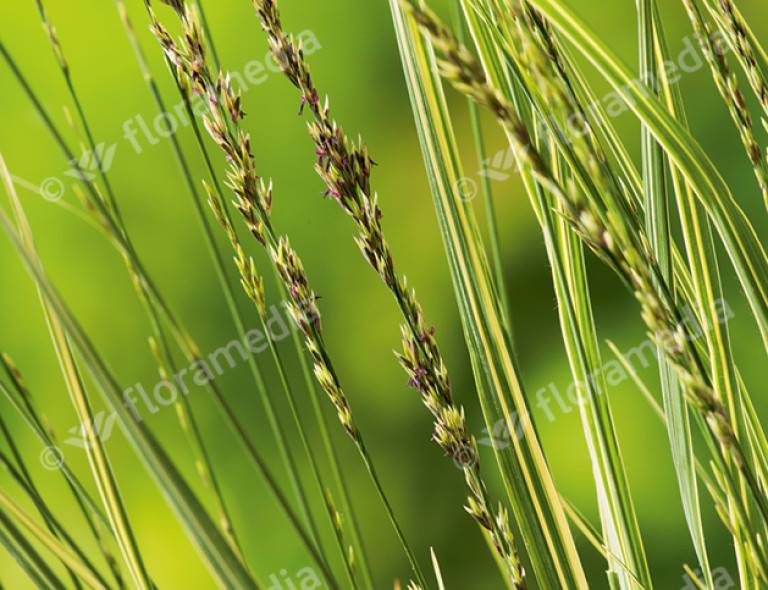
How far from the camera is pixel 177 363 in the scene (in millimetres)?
727

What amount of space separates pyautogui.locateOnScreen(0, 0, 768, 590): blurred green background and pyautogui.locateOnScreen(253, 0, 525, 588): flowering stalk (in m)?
0.43

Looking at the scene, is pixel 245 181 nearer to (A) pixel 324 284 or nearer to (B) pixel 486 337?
(B) pixel 486 337

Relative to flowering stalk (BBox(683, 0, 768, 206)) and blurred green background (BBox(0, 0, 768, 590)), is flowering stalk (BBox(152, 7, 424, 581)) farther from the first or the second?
blurred green background (BBox(0, 0, 768, 590))

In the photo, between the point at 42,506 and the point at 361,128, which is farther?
the point at 361,128

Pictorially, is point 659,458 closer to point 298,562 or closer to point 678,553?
point 678,553

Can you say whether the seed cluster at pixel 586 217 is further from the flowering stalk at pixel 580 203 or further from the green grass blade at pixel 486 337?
the green grass blade at pixel 486 337

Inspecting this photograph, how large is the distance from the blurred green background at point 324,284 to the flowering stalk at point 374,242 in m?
0.43

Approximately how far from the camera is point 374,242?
0.28 meters

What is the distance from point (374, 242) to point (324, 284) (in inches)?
18.4

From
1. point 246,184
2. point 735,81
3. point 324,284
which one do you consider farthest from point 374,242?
point 324,284

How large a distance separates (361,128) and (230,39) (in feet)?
0.51

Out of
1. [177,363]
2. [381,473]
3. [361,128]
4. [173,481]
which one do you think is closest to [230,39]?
[361,128]

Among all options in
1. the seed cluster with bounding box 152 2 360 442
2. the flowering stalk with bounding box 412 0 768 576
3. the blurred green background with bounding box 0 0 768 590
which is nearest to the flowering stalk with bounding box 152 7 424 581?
the seed cluster with bounding box 152 2 360 442

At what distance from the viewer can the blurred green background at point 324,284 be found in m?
0.71
